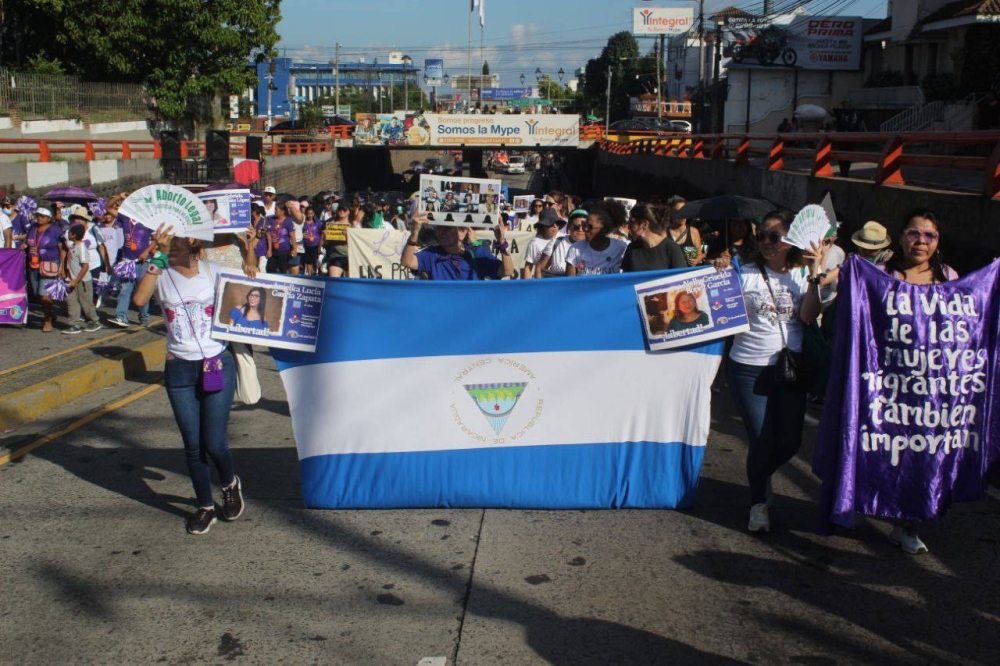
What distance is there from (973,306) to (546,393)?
222cm

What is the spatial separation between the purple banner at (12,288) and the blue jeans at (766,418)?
30.0 ft

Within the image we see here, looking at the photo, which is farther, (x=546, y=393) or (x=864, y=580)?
(x=546, y=393)

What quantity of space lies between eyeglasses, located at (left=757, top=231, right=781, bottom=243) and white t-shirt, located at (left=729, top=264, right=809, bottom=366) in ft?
0.61

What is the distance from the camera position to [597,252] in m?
7.79

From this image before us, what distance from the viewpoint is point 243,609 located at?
15.1ft

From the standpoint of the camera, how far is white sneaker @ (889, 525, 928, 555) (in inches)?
→ 208

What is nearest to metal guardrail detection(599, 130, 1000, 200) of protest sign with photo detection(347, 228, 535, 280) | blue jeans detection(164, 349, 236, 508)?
protest sign with photo detection(347, 228, 535, 280)

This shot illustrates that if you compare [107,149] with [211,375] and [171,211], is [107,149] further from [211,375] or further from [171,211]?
[211,375]

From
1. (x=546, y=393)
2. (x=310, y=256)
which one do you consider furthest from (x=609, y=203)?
(x=310, y=256)

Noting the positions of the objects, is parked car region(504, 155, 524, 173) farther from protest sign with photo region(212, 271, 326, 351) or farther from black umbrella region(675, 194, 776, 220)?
protest sign with photo region(212, 271, 326, 351)

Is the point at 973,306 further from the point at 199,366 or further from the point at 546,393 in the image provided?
the point at 199,366

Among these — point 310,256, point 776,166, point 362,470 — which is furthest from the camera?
point 776,166

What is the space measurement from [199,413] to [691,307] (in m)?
2.69

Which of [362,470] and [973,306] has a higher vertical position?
[973,306]
